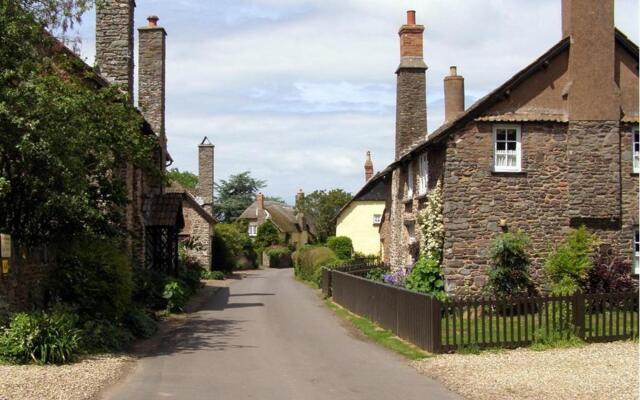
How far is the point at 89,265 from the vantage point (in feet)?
57.0

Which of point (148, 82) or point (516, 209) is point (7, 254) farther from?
point (148, 82)

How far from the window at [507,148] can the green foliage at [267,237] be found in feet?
191

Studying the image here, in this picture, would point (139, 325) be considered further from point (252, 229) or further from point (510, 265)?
point (252, 229)

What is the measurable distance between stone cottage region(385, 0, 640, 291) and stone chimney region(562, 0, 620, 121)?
0.09 feet

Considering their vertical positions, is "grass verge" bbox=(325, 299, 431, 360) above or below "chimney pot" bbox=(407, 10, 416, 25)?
below

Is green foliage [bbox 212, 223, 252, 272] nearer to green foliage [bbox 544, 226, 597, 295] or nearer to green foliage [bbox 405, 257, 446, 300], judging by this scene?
green foliage [bbox 405, 257, 446, 300]

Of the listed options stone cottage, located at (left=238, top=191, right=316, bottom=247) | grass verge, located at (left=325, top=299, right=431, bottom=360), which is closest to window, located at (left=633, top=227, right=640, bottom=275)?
grass verge, located at (left=325, top=299, right=431, bottom=360)

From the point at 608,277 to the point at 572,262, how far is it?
100 centimetres

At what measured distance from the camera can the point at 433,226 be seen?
23.1 metres

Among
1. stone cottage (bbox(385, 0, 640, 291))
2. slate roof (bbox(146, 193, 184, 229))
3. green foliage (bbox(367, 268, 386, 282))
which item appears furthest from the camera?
green foliage (bbox(367, 268, 386, 282))

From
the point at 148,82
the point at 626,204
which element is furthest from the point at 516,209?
the point at 148,82

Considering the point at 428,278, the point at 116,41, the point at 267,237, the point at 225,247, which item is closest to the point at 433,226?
the point at 428,278

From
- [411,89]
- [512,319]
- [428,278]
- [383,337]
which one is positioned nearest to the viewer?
[512,319]

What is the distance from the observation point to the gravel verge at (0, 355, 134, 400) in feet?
36.2
